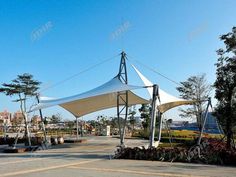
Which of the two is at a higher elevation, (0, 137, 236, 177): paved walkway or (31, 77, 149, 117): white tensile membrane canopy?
(31, 77, 149, 117): white tensile membrane canopy

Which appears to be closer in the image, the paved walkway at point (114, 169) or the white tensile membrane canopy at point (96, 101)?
the paved walkway at point (114, 169)

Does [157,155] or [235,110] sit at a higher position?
[235,110]

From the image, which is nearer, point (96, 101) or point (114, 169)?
point (114, 169)

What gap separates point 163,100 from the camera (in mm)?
14023

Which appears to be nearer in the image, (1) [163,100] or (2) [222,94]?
(2) [222,94]

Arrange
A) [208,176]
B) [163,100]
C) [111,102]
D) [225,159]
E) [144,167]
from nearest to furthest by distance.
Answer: [208,176], [144,167], [225,159], [163,100], [111,102]

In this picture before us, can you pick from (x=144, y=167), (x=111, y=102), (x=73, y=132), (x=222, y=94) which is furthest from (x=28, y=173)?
(x=73, y=132)

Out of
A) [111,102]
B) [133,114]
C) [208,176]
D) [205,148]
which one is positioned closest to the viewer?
[208,176]

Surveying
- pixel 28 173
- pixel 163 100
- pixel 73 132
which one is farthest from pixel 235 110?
pixel 73 132

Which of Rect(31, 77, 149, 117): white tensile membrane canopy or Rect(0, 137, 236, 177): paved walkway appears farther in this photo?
Rect(31, 77, 149, 117): white tensile membrane canopy

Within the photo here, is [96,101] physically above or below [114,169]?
above

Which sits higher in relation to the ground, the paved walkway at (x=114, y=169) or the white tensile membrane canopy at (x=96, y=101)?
the white tensile membrane canopy at (x=96, y=101)

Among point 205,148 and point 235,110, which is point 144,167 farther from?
point 235,110

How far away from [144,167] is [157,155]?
5.45ft
